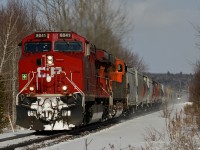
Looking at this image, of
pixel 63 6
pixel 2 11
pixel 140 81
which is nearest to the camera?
pixel 63 6

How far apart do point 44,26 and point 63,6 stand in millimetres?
2548

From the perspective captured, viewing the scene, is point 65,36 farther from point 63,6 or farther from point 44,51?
point 63,6

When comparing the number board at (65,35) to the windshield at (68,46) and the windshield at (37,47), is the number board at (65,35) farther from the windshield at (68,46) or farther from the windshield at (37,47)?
the windshield at (37,47)

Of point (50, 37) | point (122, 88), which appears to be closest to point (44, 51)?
point (50, 37)

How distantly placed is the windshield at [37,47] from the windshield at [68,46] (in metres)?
0.33

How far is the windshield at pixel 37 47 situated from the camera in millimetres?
17312

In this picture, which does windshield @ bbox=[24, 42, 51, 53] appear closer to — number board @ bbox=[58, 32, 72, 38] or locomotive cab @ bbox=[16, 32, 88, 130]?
locomotive cab @ bbox=[16, 32, 88, 130]

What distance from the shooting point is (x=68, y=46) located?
1736 centimetres

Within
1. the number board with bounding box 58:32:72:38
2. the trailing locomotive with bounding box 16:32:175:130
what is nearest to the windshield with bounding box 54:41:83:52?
the trailing locomotive with bounding box 16:32:175:130

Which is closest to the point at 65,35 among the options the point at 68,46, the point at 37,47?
the point at 68,46

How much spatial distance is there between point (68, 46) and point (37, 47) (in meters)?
1.28

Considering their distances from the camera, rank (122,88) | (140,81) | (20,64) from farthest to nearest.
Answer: (140,81) < (122,88) < (20,64)

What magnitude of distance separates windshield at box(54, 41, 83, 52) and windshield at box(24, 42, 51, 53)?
33 centimetres

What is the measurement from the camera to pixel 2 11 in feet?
140
